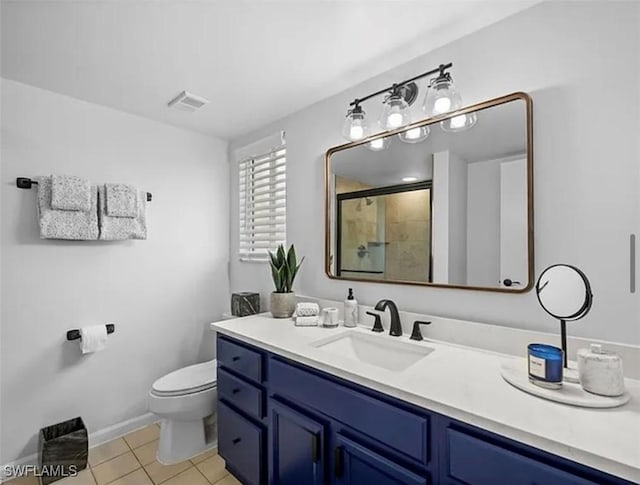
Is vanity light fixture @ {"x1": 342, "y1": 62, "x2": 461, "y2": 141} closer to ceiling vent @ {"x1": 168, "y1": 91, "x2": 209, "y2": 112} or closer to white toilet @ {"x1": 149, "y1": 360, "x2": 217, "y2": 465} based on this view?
ceiling vent @ {"x1": 168, "y1": 91, "x2": 209, "y2": 112}

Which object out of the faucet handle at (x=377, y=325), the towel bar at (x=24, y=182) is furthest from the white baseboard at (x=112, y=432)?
the faucet handle at (x=377, y=325)

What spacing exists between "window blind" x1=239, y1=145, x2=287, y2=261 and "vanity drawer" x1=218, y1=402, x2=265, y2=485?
112 cm

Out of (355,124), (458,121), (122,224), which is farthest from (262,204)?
(458,121)

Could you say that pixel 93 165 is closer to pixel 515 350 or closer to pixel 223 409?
pixel 223 409

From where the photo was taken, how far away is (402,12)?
1.33 m

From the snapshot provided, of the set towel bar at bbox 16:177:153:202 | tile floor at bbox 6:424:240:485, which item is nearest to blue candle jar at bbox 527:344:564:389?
tile floor at bbox 6:424:240:485

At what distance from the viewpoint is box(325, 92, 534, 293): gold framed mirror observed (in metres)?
1.32

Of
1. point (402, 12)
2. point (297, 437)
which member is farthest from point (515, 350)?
point (402, 12)

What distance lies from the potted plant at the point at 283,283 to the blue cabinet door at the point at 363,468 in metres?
0.92

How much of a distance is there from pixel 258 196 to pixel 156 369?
4.98 feet

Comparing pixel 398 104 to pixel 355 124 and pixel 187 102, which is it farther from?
pixel 187 102

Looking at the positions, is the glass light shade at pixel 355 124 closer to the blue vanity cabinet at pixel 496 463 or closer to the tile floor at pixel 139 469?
the blue vanity cabinet at pixel 496 463

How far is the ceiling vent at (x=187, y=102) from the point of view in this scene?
2.00 m

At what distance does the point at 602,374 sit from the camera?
0.90 m
